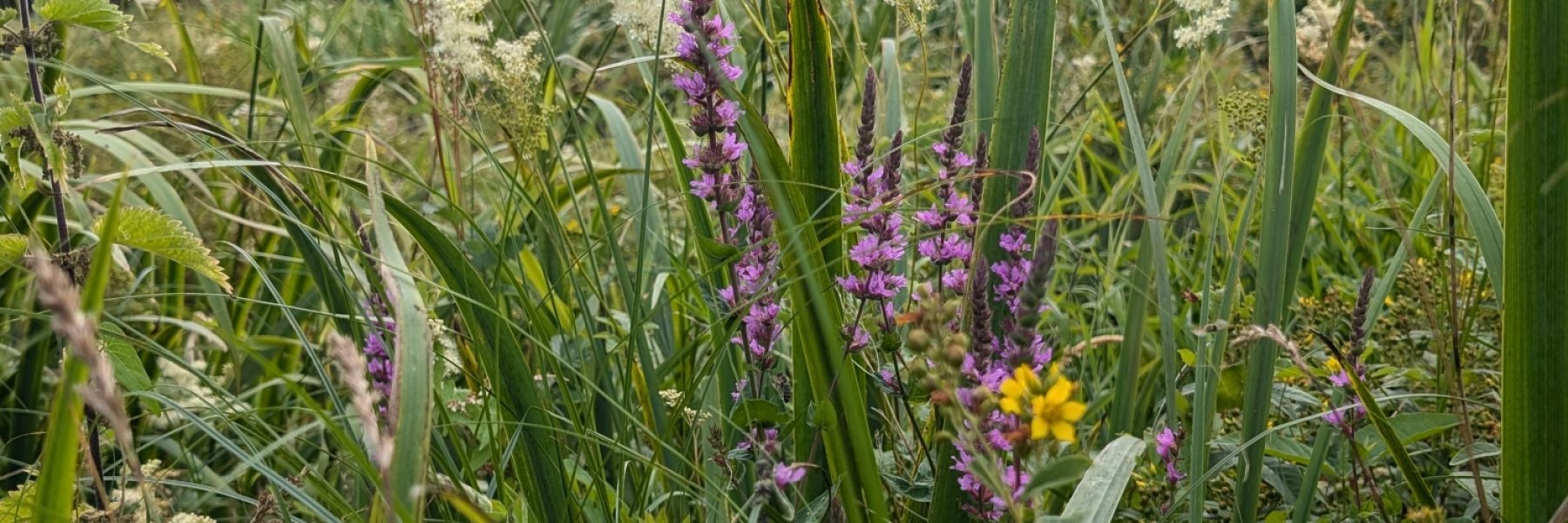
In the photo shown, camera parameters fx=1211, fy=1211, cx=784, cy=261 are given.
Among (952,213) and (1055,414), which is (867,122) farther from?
(1055,414)

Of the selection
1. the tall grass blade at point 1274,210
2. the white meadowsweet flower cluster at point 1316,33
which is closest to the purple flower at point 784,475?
the tall grass blade at point 1274,210

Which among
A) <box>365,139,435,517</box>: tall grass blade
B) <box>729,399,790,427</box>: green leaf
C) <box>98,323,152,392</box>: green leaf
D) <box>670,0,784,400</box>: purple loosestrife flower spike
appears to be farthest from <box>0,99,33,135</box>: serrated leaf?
<box>729,399,790,427</box>: green leaf

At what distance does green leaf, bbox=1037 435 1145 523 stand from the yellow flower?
0.18 m

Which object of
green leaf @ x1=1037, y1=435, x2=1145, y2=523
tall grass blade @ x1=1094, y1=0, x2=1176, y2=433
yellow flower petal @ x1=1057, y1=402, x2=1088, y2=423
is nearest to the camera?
yellow flower petal @ x1=1057, y1=402, x2=1088, y2=423

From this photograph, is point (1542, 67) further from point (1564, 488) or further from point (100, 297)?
point (100, 297)

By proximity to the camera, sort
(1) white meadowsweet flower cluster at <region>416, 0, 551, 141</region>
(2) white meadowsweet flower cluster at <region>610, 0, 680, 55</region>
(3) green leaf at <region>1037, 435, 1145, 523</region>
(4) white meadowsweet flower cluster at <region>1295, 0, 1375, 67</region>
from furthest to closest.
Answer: (4) white meadowsweet flower cluster at <region>1295, 0, 1375, 67</region>, (1) white meadowsweet flower cluster at <region>416, 0, 551, 141</region>, (2) white meadowsweet flower cluster at <region>610, 0, 680, 55</region>, (3) green leaf at <region>1037, 435, 1145, 523</region>

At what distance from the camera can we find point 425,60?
220cm

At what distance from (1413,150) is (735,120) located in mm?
2414

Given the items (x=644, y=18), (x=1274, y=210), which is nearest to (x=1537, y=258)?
(x=1274, y=210)

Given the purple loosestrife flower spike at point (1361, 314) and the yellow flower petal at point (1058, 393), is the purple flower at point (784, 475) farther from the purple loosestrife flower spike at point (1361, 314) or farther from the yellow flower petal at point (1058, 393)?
the purple loosestrife flower spike at point (1361, 314)

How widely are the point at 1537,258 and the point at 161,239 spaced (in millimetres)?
1299

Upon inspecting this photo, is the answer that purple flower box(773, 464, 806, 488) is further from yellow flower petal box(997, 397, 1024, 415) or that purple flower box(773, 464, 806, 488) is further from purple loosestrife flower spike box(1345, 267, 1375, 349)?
purple loosestrife flower spike box(1345, 267, 1375, 349)

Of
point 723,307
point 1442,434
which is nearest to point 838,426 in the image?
point 723,307

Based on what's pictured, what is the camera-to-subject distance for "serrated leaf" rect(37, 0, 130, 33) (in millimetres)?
1216
